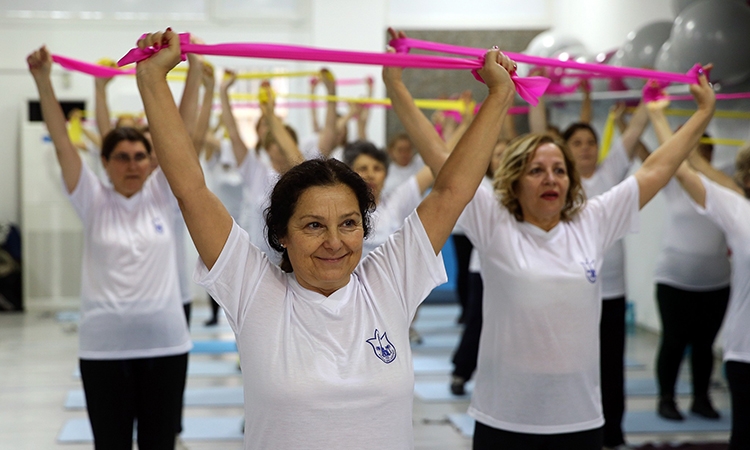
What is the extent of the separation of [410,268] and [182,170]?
1.83 feet

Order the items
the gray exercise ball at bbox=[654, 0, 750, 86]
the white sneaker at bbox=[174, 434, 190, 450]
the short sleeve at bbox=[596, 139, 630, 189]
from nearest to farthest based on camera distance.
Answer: the short sleeve at bbox=[596, 139, 630, 189], the white sneaker at bbox=[174, 434, 190, 450], the gray exercise ball at bbox=[654, 0, 750, 86]

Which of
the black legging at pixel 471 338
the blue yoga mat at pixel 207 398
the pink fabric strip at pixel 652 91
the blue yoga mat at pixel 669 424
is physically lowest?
the blue yoga mat at pixel 207 398

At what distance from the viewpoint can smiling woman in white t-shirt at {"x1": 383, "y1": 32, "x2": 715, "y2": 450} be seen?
8.41ft

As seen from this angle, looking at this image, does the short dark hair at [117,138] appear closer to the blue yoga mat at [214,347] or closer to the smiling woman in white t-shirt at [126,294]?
the smiling woman in white t-shirt at [126,294]

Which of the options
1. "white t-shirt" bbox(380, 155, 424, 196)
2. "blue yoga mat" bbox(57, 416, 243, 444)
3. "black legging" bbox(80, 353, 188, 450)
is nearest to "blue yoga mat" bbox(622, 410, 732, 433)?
"blue yoga mat" bbox(57, 416, 243, 444)

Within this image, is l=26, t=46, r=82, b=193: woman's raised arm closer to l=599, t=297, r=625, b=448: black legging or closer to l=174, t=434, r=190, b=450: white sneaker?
l=174, t=434, r=190, b=450: white sneaker

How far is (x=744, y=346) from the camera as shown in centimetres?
313

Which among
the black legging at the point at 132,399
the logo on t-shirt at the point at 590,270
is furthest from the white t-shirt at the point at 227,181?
the logo on t-shirt at the point at 590,270

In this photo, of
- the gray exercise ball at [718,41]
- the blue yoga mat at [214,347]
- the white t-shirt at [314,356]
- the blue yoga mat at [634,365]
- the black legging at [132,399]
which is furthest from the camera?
the blue yoga mat at [214,347]

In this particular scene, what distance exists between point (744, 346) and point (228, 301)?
7.06 ft

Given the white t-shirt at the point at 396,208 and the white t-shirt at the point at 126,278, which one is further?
the white t-shirt at the point at 396,208

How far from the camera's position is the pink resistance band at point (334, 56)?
6.78 feet

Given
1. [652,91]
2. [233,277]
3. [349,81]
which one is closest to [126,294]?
[233,277]

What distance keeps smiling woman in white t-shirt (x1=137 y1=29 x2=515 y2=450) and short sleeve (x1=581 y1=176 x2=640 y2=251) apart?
947 mm
